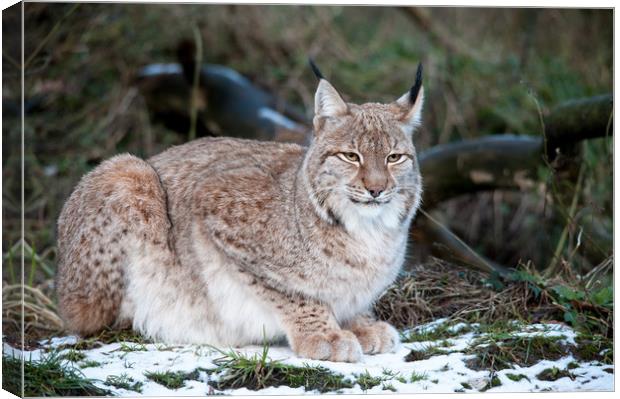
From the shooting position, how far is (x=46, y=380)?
4980 millimetres

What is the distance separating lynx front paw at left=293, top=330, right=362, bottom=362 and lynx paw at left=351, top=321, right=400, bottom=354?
201mm

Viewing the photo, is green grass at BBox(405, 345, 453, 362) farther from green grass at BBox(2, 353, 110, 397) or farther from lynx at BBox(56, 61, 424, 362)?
green grass at BBox(2, 353, 110, 397)

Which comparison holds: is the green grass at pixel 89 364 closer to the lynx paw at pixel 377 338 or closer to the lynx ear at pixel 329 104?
the lynx paw at pixel 377 338

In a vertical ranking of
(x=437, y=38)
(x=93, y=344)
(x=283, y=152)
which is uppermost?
(x=437, y=38)

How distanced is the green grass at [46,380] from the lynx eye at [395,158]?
1.92 m

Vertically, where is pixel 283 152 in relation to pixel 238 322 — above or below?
above

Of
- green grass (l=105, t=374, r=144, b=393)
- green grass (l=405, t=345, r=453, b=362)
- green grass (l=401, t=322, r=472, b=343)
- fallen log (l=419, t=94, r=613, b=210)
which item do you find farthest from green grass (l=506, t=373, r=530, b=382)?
A: fallen log (l=419, t=94, r=613, b=210)

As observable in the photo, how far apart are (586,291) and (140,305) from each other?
2.76 metres

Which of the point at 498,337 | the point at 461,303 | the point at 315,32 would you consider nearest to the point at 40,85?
the point at 315,32

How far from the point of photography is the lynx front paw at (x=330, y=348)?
207 inches

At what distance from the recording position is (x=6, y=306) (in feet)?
20.0

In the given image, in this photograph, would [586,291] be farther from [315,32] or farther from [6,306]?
[315,32]

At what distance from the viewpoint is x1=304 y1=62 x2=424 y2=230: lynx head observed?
513 cm

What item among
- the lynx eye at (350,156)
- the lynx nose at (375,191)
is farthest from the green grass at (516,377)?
the lynx eye at (350,156)
